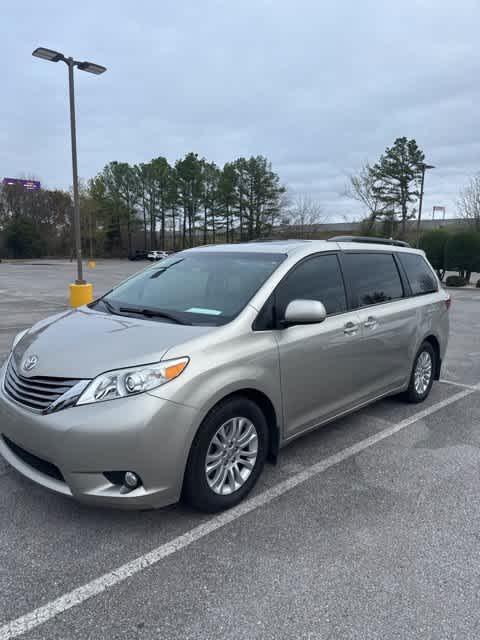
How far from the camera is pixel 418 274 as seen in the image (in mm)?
5246

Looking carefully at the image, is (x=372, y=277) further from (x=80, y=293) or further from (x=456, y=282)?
(x=456, y=282)

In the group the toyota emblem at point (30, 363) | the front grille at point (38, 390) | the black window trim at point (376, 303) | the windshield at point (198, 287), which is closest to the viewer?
the front grille at point (38, 390)

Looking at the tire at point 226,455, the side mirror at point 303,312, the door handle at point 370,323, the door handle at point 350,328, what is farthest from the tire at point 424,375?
the tire at point 226,455

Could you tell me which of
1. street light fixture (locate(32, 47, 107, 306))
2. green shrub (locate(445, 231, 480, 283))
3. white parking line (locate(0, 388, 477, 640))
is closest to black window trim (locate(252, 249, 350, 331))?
white parking line (locate(0, 388, 477, 640))

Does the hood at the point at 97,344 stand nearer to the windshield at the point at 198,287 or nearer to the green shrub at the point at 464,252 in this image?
the windshield at the point at 198,287

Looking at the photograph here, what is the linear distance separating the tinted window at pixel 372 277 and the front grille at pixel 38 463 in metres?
2.63

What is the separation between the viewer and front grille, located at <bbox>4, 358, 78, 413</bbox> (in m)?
2.68

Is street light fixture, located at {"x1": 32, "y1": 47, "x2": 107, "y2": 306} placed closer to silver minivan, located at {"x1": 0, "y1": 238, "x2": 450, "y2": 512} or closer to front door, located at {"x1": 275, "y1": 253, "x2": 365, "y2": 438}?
silver minivan, located at {"x1": 0, "y1": 238, "x2": 450, "y2": 512}

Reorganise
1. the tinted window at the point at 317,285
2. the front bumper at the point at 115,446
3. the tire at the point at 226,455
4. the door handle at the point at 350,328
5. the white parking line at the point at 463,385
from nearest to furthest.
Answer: the front bumper at the point at 115,446, the tire at the point at 226,455, the tinted window at the point at 317,285, the door handle at the point at 350,328, the white parking line at the point at 463,385

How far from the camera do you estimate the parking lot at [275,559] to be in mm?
2139

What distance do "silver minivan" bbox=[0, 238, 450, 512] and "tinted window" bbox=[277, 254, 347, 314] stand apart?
0.01 metres

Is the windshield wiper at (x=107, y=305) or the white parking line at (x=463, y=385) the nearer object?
the windshield wiper at (x=107, y=305)

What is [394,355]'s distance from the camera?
4.50m

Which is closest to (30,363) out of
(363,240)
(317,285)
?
(317,285)
